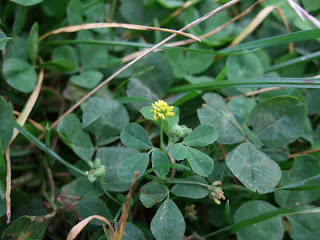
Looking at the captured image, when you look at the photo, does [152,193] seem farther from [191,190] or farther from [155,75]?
[155,75]

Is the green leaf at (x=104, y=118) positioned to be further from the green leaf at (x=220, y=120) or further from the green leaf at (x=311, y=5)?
the green leaf at (x=311, y=5)

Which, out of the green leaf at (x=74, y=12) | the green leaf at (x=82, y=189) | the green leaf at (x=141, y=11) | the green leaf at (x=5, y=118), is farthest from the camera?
the green leaf at (x=141, y=11)

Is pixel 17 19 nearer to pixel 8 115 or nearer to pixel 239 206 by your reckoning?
pixel 8 115

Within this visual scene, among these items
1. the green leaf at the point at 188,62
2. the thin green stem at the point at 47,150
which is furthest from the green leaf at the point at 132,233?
the green leaf at the point at 188,62

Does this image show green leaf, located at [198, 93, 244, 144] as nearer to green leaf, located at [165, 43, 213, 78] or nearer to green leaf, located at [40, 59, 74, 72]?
green leaf, located at [165, 43, 213, 78]

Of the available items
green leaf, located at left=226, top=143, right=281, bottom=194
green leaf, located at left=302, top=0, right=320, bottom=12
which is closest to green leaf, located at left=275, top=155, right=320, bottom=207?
green leaf, located at left=226, top=143, right=281, bottom=194
